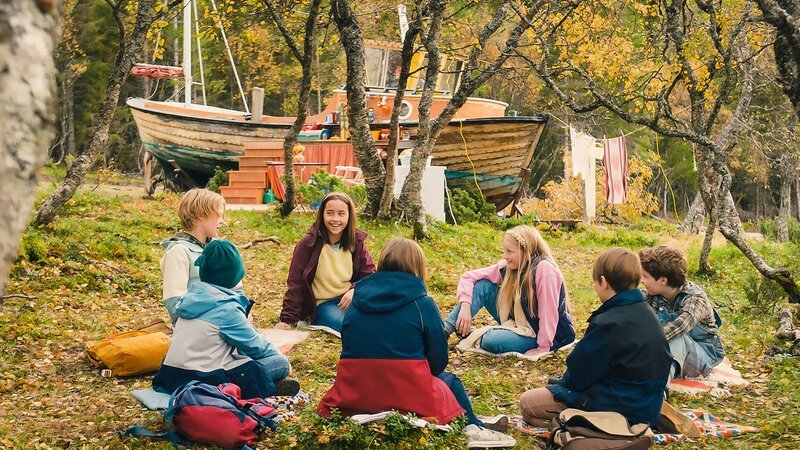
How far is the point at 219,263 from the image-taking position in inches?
183

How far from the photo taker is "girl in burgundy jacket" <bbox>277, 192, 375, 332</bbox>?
6.82 meters

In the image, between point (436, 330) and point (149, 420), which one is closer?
point (436, 330)

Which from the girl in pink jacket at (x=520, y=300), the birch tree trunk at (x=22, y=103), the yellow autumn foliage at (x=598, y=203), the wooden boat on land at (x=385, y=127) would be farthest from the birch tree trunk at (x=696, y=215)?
the birch tree trunk at (x=22, y=103)

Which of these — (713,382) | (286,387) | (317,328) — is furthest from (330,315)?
(713,382)

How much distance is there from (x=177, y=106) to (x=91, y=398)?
58.0 feet

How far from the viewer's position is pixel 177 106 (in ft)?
71.7

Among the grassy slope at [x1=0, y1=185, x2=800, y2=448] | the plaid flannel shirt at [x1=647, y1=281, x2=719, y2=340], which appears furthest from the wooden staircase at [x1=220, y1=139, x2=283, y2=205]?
the plaid flannel shirt at [x1=647, y1=281, x2=719, y2=340]

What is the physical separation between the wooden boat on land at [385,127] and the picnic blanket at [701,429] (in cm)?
1252

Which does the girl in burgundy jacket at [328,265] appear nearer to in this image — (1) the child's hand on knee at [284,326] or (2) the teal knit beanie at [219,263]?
(1) the child's hand on knee at [284,326]

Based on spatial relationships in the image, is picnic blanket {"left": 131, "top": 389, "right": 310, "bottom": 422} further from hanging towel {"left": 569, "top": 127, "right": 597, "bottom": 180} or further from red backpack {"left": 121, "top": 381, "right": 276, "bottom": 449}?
hanging towel {"left": 569, "top": 127, "right": 597, "bottom": 180}

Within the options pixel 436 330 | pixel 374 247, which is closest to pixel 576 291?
pixel 374 247

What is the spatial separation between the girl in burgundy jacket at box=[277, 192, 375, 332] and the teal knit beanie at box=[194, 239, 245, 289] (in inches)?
83.1

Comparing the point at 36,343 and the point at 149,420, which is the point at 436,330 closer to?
the point at 149,420

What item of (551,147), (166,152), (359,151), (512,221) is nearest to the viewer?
(359,151)
